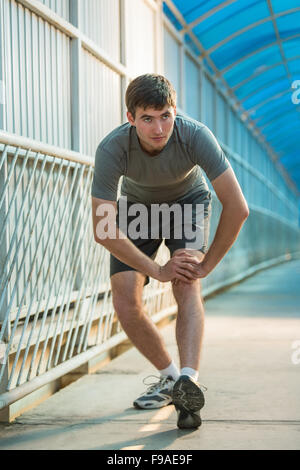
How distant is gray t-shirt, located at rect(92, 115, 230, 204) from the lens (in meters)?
3.26

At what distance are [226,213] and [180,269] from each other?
1.12ft

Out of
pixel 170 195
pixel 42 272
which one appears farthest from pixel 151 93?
pixel 42 272

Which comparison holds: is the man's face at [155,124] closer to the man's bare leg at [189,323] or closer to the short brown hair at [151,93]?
the short brown hair at [151,93]

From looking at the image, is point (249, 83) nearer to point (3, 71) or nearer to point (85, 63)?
point (85, 63)

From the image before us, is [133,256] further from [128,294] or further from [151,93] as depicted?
[151,93]

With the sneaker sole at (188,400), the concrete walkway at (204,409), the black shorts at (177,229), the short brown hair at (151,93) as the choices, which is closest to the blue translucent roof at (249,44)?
the concrete walkway at (204,409)

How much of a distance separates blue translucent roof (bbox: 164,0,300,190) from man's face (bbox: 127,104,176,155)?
19.6 ft

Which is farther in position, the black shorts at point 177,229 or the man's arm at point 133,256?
the black shorts at point 177,229

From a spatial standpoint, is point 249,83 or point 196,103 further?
point 249,83

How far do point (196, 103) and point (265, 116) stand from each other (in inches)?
285

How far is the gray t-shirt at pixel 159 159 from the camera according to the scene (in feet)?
10.7

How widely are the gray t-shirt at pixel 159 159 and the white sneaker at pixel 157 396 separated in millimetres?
1158

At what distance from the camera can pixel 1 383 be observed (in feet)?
11.4

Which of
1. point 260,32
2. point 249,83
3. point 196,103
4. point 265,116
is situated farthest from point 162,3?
point 265,116
